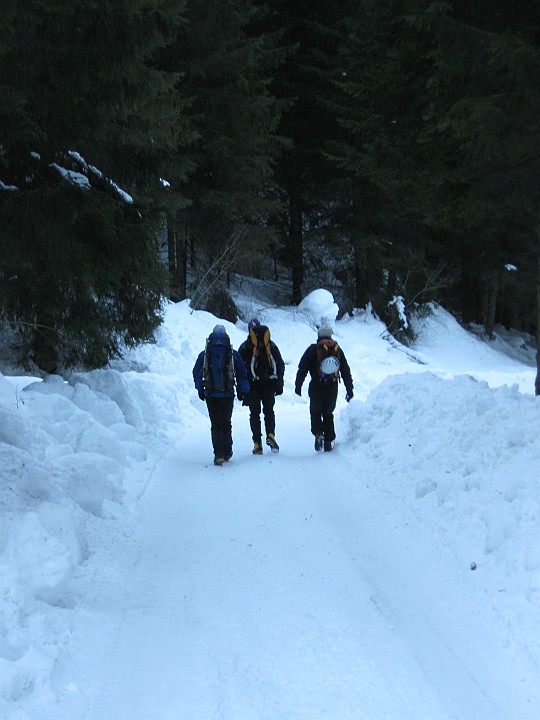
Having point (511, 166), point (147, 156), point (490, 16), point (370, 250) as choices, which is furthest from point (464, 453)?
point (370, 250)

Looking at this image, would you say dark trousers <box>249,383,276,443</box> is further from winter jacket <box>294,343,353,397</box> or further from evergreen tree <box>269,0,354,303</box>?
evergreen tree <box>269,0,354,303</box>

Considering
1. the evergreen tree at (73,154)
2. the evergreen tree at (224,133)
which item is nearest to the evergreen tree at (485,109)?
the evergreen tree at (73,154)

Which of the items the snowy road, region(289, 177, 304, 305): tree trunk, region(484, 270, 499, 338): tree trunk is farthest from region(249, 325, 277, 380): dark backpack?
region(484, 270, 499, 338): tree trunk

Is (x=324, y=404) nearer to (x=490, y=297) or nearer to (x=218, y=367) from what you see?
(x=218, y=367)

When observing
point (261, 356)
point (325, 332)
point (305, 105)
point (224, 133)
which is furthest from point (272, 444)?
point (305, 105)

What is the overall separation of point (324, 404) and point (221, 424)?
5.52 ft

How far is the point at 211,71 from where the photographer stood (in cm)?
1884

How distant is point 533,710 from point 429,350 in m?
24.4

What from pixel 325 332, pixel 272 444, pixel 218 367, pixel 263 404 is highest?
pixel 325 332

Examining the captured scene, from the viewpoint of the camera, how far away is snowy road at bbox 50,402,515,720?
10.6ft

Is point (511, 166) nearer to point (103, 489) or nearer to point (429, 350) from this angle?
point (103, 489)

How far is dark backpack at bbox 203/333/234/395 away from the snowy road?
2.27 metres

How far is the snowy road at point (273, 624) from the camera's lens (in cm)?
322

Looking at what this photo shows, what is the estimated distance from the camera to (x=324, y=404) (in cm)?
938
